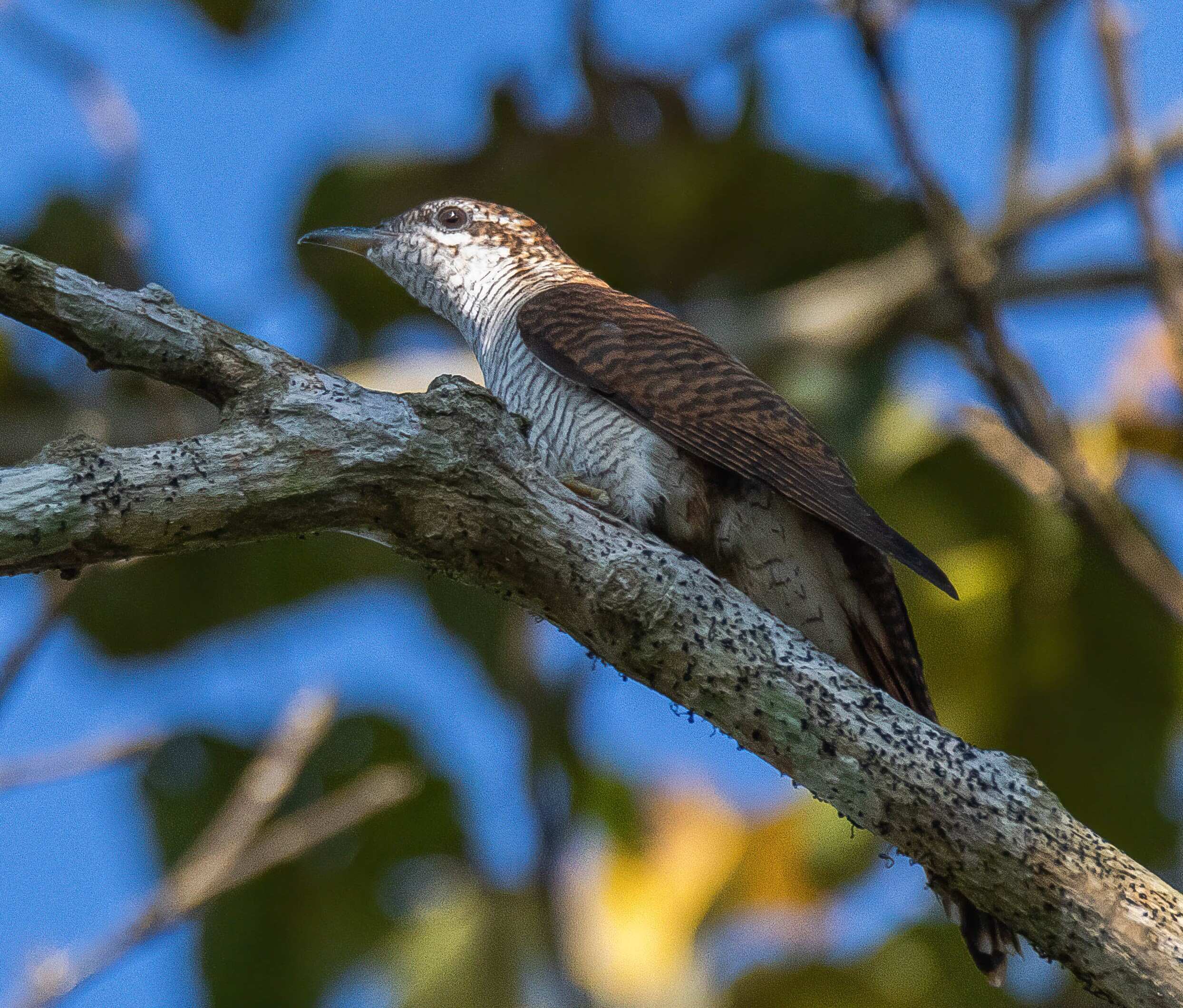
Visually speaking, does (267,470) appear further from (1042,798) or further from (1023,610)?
(1023,610)

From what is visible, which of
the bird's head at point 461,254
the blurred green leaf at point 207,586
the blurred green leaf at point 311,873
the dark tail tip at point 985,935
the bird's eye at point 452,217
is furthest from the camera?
the blurred green leaf at point 207,586

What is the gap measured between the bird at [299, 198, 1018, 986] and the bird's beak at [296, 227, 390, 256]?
3.14 ft

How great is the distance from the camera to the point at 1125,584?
20.4ft

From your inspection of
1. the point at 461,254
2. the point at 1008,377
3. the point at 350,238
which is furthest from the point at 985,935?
the point at 350,238

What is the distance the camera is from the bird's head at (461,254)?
13.3ft

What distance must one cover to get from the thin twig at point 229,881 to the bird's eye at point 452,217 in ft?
5.92

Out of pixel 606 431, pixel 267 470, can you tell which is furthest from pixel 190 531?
pixel 606 431

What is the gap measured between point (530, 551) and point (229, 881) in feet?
5.67

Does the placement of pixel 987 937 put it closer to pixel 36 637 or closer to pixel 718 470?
pixel 718 470

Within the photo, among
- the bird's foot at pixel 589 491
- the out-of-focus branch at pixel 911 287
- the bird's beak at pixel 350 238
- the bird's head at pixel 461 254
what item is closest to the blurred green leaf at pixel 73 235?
the bird's beak at pixel 350 238

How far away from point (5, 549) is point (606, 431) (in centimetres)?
155

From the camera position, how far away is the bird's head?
404 centimetres

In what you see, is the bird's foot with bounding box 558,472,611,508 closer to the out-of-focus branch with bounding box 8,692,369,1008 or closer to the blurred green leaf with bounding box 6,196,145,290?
the out-of-focus branch with bounding box 8,692,369,1008

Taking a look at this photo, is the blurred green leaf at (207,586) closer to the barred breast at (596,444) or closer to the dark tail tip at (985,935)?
the barred breast at (596,444)
